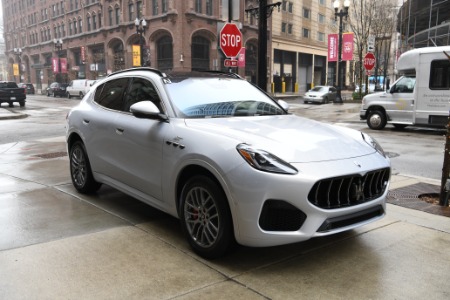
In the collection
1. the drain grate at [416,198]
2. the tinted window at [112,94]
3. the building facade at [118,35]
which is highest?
the building facade at [118,35]

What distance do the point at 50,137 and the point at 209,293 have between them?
1178 centimetres

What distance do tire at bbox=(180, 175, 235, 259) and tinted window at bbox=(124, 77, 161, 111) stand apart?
46.4 inches

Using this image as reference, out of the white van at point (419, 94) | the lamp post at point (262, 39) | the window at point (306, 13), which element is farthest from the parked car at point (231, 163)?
the window at point (306, 13)

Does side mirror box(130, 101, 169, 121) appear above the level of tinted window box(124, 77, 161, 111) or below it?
below

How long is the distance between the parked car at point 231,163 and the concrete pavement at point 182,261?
326mm

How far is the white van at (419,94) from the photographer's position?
43.6 feet

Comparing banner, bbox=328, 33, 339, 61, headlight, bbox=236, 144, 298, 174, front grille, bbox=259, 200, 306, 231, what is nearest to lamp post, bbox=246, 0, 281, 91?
headlight, bbox=236, 144, 298, 174

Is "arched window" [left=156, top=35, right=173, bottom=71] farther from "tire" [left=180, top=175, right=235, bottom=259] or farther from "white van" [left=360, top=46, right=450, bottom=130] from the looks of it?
"tire" [left=180, top=175, right=235, bottom=259]

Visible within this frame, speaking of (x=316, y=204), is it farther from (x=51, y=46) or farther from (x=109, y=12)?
(x=51, y=46)

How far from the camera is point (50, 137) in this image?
13.4 metres

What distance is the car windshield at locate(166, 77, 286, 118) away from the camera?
14.4ft

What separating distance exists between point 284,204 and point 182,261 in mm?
1123

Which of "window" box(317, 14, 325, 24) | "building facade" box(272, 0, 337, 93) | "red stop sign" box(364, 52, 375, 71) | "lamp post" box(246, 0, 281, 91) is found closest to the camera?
"lamp post" box(246, 0, 281, 91)

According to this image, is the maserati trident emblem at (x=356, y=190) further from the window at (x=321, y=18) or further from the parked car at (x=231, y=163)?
the window at (x=321, y=18)
